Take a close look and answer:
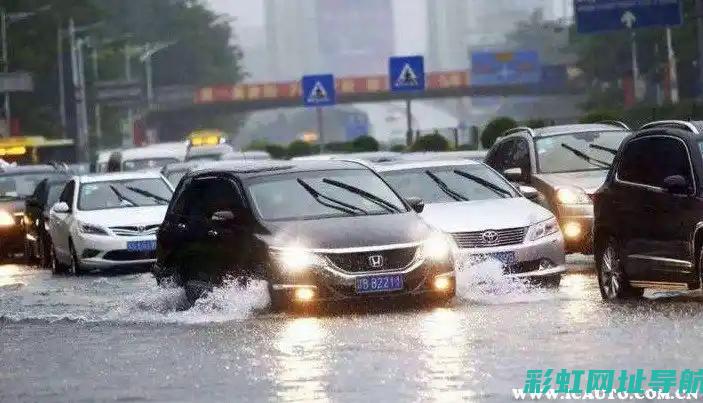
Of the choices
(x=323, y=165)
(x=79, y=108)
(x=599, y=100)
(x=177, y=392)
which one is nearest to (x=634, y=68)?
(x=599, y=100)

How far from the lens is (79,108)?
373 ft

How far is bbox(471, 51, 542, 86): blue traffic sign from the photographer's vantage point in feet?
499

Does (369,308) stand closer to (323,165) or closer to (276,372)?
(323,165)

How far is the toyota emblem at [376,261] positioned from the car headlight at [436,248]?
409 mm

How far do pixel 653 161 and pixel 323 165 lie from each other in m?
3.49

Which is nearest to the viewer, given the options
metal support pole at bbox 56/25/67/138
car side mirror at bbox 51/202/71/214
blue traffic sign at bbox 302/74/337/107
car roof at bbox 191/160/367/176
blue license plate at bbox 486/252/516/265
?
car roof at bbox 191/160/367/176

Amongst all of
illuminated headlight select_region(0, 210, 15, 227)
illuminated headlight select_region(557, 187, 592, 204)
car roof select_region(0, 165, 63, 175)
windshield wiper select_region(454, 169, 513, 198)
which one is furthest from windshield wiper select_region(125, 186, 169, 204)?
car roof select_region(0, 165, 63, 175)

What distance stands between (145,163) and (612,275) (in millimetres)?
30542

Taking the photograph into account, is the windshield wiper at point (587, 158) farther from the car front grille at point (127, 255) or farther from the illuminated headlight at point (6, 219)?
the illuminated headlight at point (6, 219)

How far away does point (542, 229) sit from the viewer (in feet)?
72.4

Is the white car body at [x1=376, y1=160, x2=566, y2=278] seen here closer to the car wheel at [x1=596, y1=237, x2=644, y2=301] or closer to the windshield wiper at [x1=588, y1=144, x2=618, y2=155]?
the car wheel at [x1=596, y1=237, x2=644, y2=301]

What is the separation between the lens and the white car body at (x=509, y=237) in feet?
71.4

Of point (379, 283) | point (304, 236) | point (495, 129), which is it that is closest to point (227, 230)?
point (304, 236)

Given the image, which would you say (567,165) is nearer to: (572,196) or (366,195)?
(572,196)
